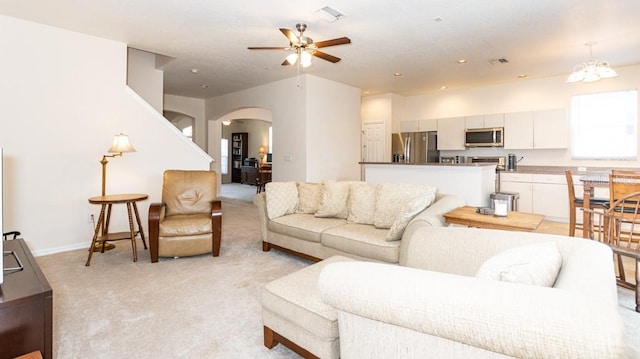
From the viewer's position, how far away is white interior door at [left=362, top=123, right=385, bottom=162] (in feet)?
24.9

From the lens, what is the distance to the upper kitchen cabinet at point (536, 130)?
5711mm

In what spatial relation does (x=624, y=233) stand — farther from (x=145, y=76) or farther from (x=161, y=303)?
(x=145, y=76)

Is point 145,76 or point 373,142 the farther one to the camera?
point 373,142

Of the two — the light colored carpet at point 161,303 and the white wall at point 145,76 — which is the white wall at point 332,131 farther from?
the light colored carpet at point 161,303

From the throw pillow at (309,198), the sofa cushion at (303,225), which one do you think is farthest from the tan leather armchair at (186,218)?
the throw pillow at (309,198)

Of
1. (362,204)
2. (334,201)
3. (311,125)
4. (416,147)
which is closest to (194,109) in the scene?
(311,125)

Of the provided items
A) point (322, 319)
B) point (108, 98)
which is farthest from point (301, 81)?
point (322, 319)

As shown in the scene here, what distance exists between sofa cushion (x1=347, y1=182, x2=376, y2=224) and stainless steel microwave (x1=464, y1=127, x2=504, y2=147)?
4077mm

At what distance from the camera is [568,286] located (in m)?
0.96

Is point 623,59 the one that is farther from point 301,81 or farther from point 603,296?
point 603,296

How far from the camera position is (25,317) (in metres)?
1.47

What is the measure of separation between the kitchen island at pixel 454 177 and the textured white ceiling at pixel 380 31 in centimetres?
166

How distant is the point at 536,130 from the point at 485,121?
0.89 metres

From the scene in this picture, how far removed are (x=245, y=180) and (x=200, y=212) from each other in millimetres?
9268
